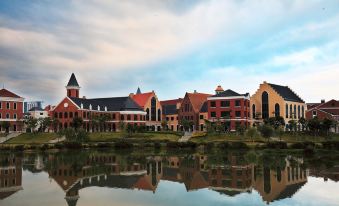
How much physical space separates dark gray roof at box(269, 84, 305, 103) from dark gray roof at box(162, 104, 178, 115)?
2810 cm

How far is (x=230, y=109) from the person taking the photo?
84875 mm

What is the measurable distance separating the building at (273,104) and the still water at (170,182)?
139 ft

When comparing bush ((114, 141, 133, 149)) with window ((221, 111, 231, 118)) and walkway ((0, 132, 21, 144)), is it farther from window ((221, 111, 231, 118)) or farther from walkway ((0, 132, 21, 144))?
window ((221, 111, 231, 118))

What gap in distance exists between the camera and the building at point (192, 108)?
93.9 metres

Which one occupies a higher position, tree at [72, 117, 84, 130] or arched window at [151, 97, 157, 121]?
arched window at [151, 97, 157, 121]

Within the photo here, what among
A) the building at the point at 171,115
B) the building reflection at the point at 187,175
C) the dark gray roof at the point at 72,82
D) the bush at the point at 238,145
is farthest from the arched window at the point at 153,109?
the building reflection at the point at 187,175

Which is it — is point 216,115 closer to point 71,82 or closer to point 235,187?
point 71,82

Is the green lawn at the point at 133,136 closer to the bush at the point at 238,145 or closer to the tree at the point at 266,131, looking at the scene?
the bush at the point at 238,145

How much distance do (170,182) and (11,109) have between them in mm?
67872

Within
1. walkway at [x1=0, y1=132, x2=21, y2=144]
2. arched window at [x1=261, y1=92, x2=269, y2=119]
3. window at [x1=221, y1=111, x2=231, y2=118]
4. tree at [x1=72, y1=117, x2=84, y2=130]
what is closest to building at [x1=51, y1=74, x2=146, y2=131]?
tree at [x1=72, y1=117, x2=84, y2=130]

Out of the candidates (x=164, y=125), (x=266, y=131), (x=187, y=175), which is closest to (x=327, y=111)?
(x=266, y=131)

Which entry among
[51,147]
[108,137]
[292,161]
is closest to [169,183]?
[292,161]

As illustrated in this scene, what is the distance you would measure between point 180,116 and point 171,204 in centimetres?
7598

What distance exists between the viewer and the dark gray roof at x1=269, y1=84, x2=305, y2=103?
287ft
